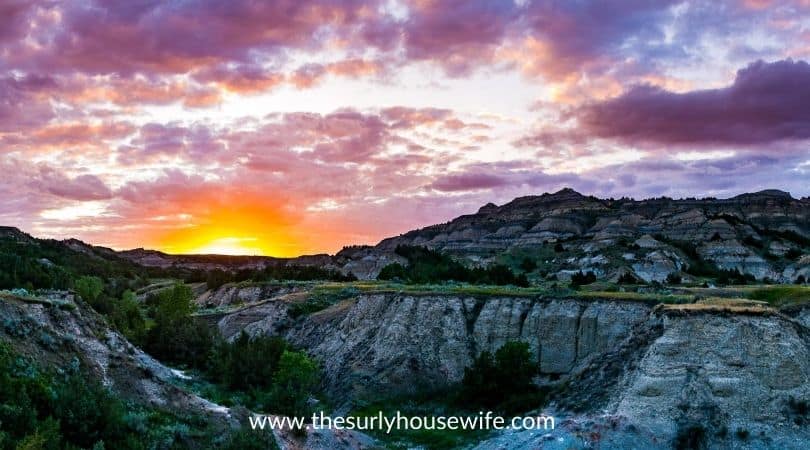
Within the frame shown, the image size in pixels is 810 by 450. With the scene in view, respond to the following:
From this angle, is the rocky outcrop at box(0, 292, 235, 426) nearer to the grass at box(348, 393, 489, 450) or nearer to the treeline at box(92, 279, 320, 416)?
the treeline at box(92, 279, 320, 416)

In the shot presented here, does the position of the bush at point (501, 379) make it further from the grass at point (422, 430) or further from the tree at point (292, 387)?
the tree at point (292, 387)

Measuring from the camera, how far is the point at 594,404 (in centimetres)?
2852

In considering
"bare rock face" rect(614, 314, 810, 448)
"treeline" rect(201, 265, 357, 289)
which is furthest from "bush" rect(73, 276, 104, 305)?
"bare rock face" rect(614, 314, 810, 448)

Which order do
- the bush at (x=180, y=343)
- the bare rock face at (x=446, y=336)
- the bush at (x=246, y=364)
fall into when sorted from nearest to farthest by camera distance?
the bare rock face at (x=446, y=336) < the bush at (x=246, y=364) < the bush at (x=180, y=343)

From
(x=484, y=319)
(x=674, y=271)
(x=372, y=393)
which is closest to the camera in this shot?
(x=372, y=393)

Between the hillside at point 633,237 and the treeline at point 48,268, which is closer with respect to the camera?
the treeline at point 48,268

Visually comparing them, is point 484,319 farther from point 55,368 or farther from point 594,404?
point 55,368

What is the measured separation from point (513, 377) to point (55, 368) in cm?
2092

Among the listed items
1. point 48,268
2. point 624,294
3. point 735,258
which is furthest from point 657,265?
point 48,268

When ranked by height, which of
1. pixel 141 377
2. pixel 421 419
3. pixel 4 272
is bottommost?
pixel 421 419

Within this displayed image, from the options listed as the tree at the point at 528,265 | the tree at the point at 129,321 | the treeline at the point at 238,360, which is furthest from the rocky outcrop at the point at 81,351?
the tree at the point at 528,265

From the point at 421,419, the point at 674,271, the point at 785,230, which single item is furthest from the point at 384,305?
the point at 785,230

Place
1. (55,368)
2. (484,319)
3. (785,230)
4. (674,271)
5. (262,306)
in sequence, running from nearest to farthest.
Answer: (55,368), (484,319), (262,306), (674,271), (785,230)

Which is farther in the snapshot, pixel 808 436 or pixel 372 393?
pixel 372 393
